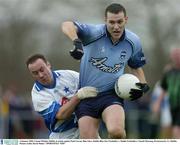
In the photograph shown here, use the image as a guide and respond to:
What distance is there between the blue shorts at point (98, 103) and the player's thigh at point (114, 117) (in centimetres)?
8

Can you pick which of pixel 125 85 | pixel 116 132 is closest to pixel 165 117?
pixel 125 85

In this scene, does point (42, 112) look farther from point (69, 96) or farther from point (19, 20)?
point (19, 20)

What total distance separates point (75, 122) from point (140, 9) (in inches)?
1069

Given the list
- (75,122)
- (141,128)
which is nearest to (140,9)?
(141,128)

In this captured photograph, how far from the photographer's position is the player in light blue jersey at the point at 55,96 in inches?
455

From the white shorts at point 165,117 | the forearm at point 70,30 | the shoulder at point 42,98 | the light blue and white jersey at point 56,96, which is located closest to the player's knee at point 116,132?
the light blue and white jersey at point 56,96

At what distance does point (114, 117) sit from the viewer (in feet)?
36.1

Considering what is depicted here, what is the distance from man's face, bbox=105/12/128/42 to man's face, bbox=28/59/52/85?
3.28ft

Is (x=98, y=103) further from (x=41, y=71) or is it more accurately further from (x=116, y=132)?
(x=41, y=71)

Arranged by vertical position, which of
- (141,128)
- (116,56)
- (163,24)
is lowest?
(141,128)

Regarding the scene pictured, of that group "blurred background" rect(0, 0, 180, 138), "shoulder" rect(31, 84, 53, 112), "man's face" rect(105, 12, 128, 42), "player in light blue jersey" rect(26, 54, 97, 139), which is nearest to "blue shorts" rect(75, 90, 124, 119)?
"player in light blue jersey" rect(26, 54, 97, 139)

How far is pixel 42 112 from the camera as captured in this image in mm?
11820

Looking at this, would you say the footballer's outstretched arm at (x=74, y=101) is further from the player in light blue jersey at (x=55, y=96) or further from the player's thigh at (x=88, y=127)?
the player's thigh at (x=88, y=127)

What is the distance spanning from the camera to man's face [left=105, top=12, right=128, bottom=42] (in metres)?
11.1
